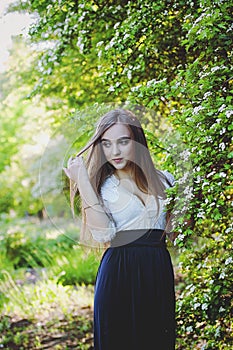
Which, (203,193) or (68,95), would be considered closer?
(203,193)

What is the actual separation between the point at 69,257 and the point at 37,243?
132cm

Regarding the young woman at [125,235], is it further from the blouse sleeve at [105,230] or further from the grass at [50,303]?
the grass at [50,303]

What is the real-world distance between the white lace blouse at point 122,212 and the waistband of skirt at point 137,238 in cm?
2

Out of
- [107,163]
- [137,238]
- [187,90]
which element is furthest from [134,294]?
[187,90]

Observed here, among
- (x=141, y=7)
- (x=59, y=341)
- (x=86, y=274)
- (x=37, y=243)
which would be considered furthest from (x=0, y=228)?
(x=141, y=7)

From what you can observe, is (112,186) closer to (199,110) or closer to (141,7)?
(199,110)

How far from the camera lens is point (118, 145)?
2117 millimetres

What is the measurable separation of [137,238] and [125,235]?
0.05m

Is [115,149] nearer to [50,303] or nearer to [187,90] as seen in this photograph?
[187,90]

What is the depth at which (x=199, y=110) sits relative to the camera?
7.99 feet

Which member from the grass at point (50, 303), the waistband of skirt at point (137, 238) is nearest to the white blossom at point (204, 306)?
the waistband of skirt at point (137, 238)

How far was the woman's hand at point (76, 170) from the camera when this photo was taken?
2.09 meters

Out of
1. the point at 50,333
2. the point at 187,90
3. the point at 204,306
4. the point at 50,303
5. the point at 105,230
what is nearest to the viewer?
the point at 105,230

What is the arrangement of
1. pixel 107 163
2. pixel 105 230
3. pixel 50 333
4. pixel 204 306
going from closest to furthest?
pixel 105 230 → pixel 107 163 → pixel 204 306 → pixel 50 333
